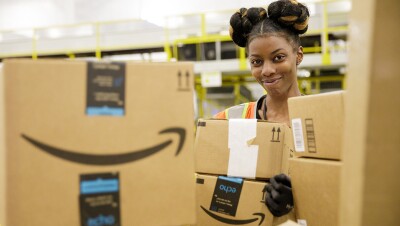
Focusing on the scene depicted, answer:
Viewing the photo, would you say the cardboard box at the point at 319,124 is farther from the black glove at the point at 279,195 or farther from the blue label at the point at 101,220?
the blue label at the point at 101,220

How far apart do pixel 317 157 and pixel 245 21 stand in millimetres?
1061

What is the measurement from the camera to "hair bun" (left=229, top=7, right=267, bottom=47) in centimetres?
206

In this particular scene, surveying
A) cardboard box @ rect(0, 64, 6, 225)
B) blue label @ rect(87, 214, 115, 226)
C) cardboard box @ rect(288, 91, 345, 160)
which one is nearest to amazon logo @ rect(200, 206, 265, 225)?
cardboard box @ rect(288, 91, 345, 160)

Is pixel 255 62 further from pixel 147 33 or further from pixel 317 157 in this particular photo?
pixel 147 33

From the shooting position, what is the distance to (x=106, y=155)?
925mm

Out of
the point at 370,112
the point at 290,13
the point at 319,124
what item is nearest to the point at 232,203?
the point at 319,124

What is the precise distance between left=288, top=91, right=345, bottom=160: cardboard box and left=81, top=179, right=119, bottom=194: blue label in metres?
0.62

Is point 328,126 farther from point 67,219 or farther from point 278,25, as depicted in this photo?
point 278,25

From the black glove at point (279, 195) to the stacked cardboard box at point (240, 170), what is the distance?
3 centimetres

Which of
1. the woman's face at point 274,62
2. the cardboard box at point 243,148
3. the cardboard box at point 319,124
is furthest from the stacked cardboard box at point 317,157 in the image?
the woman's face at point 274,62

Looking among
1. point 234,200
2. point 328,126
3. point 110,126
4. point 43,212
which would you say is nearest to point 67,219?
point 43,212

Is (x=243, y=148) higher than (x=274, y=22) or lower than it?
lower

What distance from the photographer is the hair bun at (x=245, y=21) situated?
81.0 inches

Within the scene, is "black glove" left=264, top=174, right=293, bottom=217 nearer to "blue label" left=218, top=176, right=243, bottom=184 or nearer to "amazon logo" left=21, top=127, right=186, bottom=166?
"blue label" left=218, top=176, right=243, bottom=184
